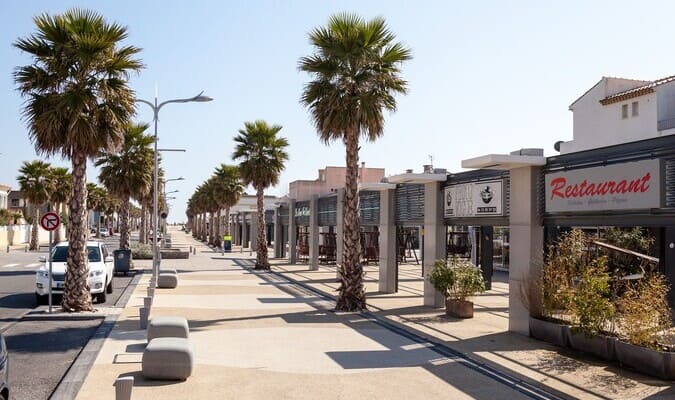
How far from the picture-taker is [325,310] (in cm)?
1891

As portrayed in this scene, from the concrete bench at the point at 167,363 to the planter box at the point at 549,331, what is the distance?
7.13m

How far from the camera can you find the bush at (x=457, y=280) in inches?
677

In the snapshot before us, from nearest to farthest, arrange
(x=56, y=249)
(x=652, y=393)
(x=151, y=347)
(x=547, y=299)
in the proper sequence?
(x=652, y=393) < (x=151, y=347) < (x=547, y=299) < (x=56, y=249)

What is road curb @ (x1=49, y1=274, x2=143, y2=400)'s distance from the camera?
9.30 m

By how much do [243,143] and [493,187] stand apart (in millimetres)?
22631

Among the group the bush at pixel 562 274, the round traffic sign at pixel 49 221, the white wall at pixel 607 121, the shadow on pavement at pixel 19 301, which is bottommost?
the shadow on pavement at pixel 19 301

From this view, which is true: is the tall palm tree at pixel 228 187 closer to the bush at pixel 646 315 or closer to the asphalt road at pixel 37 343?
the asphalt road at pixel 37 343

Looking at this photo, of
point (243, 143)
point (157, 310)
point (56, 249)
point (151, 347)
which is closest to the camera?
point (151, 347)

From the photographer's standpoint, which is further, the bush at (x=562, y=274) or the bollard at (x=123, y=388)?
the bush at (x=562, y=274)

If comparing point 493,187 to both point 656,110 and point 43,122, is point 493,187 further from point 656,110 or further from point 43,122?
point 656,110

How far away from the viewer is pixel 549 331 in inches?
532

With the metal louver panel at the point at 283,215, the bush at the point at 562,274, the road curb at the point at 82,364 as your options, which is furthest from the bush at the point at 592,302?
the metal louver panel at the point at 283,215

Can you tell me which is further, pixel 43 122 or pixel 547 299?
pixel 43 122

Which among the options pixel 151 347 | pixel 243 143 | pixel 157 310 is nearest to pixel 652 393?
pixel 151 347
